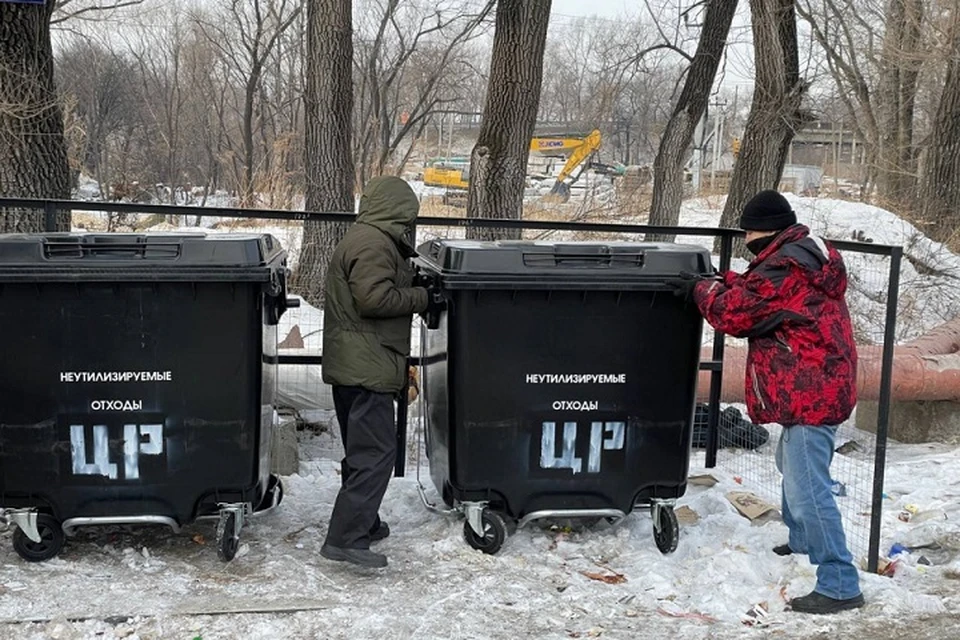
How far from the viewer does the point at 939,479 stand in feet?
18.9

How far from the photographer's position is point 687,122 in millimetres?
15930

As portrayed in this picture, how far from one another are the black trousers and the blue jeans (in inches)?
66.6

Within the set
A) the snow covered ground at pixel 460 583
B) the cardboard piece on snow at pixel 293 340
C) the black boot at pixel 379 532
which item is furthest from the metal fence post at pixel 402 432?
the cardboard piece on snow at pixel 293 340

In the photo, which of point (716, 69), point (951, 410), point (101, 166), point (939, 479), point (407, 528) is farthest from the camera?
point (101, 166)

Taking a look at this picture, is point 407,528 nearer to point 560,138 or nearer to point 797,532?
point 797,532

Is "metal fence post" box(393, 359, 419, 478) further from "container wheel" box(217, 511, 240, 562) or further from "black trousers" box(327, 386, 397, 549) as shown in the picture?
"container wheel" box(217, 511, 240, 562)

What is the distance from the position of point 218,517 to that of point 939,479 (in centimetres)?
403

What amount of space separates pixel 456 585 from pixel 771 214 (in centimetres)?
200

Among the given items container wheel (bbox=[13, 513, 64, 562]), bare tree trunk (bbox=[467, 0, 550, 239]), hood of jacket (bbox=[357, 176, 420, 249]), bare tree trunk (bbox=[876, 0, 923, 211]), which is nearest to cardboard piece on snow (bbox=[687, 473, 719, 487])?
hood of jacket (bbox=[357, 176, 420, 249])

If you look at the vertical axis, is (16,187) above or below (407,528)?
above

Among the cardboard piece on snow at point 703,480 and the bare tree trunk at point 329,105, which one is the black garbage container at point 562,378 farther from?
the bare tree trunk at point 329,105

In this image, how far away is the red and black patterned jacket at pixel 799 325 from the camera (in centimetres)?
390

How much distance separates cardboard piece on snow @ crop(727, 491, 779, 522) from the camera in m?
5.02

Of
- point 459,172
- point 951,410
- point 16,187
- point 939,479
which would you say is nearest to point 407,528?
point 939,479
